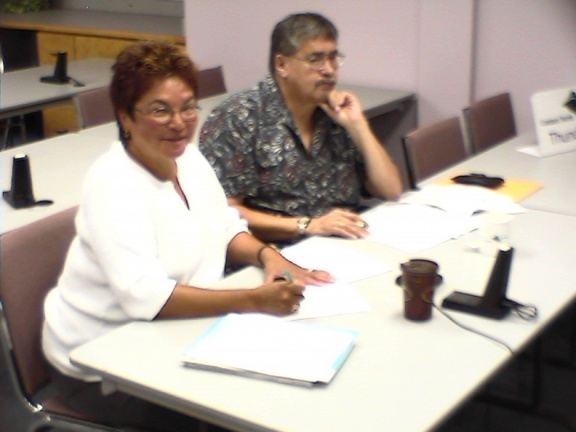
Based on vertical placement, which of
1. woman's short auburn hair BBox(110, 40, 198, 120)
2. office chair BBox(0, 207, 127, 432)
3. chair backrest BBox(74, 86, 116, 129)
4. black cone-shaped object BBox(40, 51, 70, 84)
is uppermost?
woman's short auburn hair BBox(110, 40, 198, 120)

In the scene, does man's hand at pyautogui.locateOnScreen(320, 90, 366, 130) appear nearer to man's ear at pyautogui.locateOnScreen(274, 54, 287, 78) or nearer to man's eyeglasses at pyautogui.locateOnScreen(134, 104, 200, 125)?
man's ear at pyautogui.locateOnScreen(274, 54, 287, 78)

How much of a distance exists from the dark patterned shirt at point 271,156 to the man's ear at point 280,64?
5cm

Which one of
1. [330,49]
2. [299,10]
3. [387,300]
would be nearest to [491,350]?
[387,300]

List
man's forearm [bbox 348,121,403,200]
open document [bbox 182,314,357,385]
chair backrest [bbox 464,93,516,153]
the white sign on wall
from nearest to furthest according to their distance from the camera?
open document [bbox 182,314,357,385] < man's forearm [bbox 348,121,403,200] < the white sign on wall < chair backrest [bbox 464,93,516,153]

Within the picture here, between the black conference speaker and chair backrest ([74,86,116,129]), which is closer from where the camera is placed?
the black conference speaker

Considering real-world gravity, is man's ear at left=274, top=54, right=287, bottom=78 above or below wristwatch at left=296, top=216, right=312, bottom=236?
above

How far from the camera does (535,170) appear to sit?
2932 mm

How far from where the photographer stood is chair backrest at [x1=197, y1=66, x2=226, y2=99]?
4285 mm

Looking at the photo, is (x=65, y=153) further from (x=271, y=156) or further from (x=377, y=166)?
(x=377, y=166)

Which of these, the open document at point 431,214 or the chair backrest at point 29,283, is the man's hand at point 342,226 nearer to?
the open document at point 431,214

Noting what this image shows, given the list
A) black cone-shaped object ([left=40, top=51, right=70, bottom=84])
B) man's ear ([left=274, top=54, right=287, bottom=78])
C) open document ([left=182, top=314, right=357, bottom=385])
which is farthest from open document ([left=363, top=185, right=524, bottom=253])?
black cone-shaped object ([left=40, top=51, right=70, bottom=84])

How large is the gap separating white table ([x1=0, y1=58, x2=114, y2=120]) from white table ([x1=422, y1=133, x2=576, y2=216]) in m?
1.71

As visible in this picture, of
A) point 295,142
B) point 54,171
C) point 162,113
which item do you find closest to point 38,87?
point 54,171

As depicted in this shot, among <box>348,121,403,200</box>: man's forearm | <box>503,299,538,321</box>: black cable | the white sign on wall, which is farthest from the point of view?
the white sign on wall
